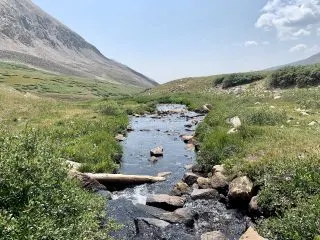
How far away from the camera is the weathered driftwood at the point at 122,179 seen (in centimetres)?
2273

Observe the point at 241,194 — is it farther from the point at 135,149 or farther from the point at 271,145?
the point at 135,149

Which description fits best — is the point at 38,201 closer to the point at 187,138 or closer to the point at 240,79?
the point at 187,138

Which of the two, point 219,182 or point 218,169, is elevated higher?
point 218,169

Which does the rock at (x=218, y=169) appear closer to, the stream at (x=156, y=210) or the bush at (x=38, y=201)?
the stream at (x=156, y=210)

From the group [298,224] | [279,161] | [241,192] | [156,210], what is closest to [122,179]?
[156,210]

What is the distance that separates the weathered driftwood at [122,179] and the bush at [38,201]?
6382 mm

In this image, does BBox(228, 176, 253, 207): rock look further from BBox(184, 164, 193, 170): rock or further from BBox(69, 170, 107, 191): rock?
BBox(184, 164, 193, 170): rock

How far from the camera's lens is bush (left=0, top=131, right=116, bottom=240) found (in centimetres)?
1126

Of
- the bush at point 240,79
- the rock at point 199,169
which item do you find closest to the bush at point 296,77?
the bush at point 240,79

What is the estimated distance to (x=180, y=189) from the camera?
21969 millimetres

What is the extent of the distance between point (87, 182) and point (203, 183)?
626 centimetres

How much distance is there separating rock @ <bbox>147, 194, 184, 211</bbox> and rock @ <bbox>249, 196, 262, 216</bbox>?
3345 millimetres

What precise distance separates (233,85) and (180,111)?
1188 inches

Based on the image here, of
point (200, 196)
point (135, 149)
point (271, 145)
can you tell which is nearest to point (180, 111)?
point (135, 149)
